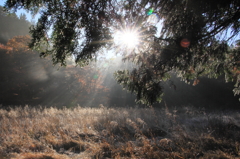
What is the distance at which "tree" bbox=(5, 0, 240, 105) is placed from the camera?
349 cm

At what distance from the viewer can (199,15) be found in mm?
3697

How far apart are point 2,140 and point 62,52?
3.16 metres

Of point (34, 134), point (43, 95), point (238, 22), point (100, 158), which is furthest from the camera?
point (43, 95)

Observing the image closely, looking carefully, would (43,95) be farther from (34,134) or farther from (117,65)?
(34,134)

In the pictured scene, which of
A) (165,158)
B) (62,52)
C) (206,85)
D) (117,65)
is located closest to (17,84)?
(117,65)

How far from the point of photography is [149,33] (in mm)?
4078

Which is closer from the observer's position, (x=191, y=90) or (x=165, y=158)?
(x=165, y=158)

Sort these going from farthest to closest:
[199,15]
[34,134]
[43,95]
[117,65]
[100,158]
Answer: [117,65] < [43,95] < [34,134] < [199,15] < [100,158]

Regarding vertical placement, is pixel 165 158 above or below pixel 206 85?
below

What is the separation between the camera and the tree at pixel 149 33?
11.4 ft

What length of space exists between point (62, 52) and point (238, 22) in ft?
14.8

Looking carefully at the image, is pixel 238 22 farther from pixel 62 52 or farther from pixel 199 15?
pixel 62 52

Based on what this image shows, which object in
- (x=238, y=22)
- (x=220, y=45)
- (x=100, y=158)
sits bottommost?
(x=100, y=158)

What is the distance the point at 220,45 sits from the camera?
435 centimetres
